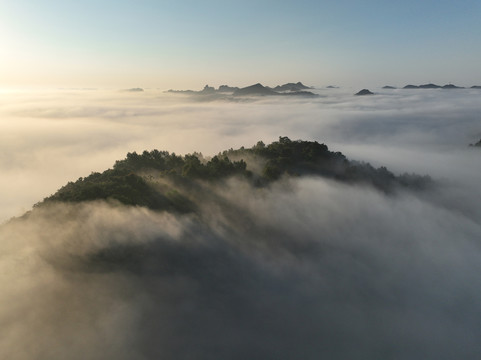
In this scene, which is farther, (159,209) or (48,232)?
(159,209)

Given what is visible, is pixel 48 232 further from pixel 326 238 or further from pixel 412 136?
pixel 412 136

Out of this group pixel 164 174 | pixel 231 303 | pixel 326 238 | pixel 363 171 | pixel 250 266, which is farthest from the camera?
pixel 363 171

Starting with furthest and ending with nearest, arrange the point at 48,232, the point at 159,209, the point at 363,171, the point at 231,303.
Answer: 1. the point at 363,171
2. the point at 159,209
3. the point at 48,232
4. the point at 231,303

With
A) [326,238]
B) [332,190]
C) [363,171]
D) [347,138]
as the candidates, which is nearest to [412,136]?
[347,138]

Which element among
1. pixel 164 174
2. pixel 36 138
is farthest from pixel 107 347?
pixel 36 138

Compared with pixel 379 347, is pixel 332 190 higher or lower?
higher

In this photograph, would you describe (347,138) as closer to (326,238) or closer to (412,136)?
(412,136)
